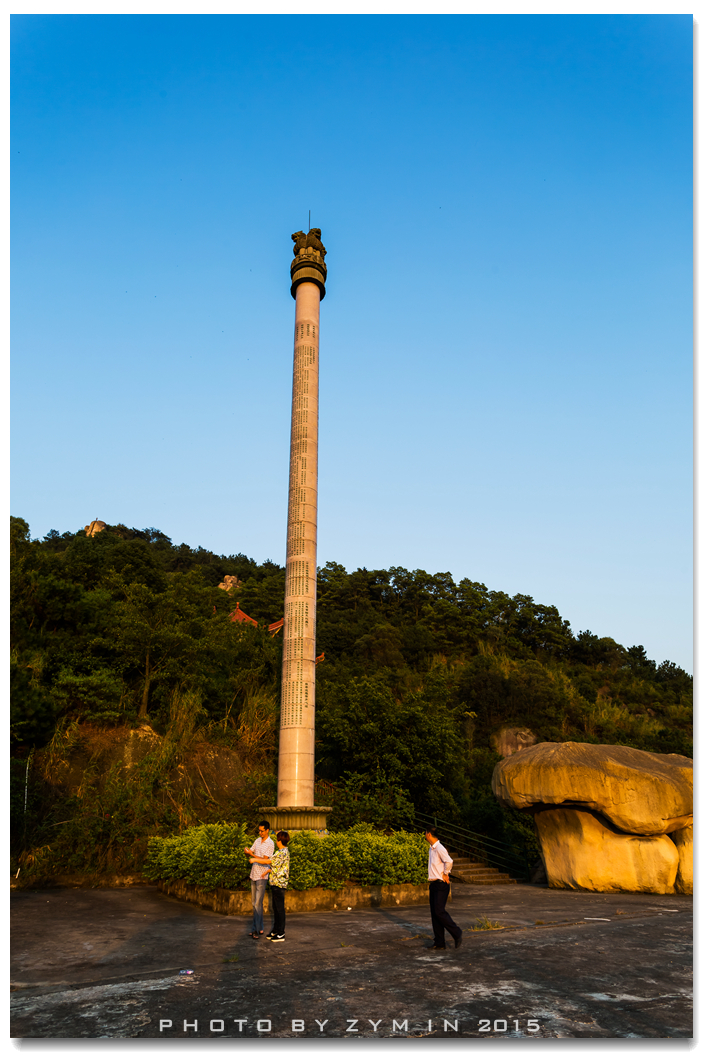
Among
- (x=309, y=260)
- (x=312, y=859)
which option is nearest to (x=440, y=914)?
(x=312, y=859)

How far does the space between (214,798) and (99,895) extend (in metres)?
5.26

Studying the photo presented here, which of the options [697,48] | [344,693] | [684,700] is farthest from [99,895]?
[684,700]

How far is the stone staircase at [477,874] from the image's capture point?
16453mm

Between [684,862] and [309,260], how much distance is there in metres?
17.2

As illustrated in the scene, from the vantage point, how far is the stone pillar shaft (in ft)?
52.0

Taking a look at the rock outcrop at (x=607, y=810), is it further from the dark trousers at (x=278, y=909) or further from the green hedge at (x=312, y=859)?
the dark trousers at (x=278, y=909)

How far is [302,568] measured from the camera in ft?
56.4

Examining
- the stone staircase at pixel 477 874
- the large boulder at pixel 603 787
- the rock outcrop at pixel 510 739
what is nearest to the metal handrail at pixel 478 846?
the stone staircase at pixel 477 874

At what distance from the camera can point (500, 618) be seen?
52406 mm

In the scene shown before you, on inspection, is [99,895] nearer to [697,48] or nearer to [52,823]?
[52,823]

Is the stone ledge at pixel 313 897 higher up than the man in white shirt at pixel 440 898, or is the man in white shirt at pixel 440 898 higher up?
the man in white shirt at pixel 440 898

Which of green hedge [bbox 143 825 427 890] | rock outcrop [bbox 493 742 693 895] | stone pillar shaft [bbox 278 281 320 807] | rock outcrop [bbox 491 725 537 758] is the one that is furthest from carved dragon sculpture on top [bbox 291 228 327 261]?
rock outcrop [bbox 491 725 537 758]

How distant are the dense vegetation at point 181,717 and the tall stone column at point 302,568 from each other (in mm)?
1992

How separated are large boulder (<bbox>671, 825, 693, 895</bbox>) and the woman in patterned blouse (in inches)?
391
